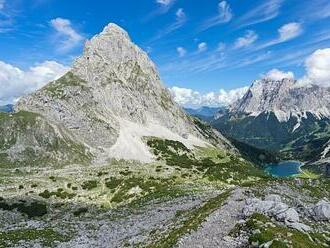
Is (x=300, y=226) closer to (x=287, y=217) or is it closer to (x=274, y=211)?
(x=287, y=217)

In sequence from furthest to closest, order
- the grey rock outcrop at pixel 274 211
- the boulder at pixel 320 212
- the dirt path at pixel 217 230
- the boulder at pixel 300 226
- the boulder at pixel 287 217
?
the boulder at pixel 320 212 < the grey rock outcrop at pixel 274 211 < the boulder at pixel 287 217 < the boulder at pixel 300 226 < the dirt path at pixel 217 230

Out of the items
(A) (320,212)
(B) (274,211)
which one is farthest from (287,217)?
(A) (320,212)

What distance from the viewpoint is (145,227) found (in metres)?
71.2

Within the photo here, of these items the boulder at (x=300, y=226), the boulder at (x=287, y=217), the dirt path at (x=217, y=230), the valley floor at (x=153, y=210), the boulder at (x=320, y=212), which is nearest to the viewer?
the dirt path at (x=217, y=230)

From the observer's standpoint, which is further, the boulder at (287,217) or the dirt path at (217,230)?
the boulder at (287,217)

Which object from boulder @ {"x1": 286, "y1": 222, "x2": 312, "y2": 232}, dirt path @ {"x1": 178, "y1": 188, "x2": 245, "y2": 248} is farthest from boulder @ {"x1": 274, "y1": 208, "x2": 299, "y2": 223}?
dirt path @ {"x1": 178, "y1": 188, "x2": 245, "y2": 248}

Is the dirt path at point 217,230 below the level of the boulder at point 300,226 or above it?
above

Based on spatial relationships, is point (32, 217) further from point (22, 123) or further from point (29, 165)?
point (22, 123)

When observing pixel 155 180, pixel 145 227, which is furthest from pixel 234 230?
pixel 155 180

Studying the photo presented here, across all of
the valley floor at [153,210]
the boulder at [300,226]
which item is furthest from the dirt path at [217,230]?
the boulder at [300,226]

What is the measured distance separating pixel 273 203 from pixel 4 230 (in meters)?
50.2

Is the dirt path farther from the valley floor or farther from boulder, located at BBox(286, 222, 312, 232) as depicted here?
boulder, located at BBox(286, 222, 312, 232)

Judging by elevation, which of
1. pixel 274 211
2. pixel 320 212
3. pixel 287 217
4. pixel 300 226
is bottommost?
pixel 320 212

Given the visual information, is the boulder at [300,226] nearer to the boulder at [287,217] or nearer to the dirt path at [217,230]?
the boulder at [287,217]
